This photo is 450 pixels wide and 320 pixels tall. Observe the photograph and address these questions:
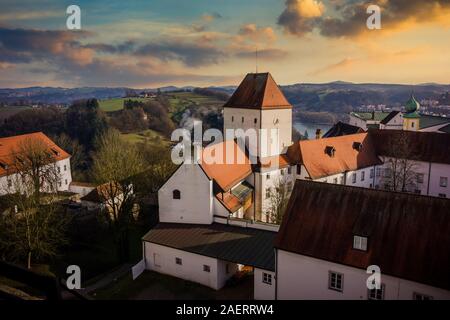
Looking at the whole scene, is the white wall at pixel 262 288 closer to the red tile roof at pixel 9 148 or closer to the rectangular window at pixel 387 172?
the rectangular window at pixel 387 172

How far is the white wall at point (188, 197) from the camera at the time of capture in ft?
82.7

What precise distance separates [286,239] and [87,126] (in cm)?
5661

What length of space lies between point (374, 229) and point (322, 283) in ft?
11.0

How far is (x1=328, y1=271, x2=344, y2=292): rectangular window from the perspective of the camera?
16348mm

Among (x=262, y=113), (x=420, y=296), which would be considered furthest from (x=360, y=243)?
(x=262, y=113)

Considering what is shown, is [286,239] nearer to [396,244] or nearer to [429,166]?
[396,244]

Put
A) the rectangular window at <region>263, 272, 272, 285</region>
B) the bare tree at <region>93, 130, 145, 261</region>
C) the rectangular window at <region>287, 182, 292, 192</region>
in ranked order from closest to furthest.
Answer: the rectangular window at <region>263, 272, 272, 285</region>
the bare tree at <region>93, 130, 145, 261</region>
the rectangular window at <region>287, 182, 292, 192</region>

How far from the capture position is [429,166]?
37.8 m

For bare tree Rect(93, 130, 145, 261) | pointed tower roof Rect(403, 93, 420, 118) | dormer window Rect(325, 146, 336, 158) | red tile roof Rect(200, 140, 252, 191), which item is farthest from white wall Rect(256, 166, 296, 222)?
pointed tower roof Rect(403, 93, 420, 118)

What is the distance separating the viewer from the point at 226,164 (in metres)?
28.8

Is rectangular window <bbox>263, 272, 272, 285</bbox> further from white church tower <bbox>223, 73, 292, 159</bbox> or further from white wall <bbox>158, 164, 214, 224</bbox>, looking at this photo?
white church tower <bbox>223, 73, 292, 159</bbox>

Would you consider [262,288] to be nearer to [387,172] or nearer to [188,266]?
[188,266]

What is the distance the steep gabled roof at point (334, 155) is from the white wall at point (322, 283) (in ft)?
55.7
